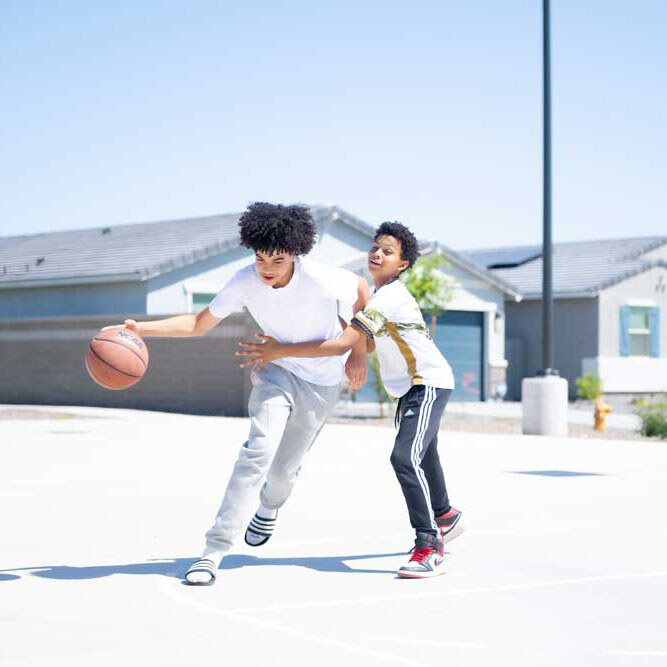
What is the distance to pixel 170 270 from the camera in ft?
95.4

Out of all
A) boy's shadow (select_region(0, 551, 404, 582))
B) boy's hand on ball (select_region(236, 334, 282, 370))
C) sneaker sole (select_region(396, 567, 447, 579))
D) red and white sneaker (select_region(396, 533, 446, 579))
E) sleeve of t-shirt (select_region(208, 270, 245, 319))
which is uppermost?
sleeve of t-shirt (select_region(208, 270, 245, 319))

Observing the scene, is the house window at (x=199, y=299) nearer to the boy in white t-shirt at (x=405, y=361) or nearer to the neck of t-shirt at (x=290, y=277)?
the boy in white t-shirt at (x=405, y=361)

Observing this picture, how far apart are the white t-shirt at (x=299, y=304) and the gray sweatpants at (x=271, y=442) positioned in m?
0.12

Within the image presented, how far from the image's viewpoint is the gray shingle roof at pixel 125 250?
29406mm

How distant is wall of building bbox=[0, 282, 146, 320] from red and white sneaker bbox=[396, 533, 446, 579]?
22323 mm

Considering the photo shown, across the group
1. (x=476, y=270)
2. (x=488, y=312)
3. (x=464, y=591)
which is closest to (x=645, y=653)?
(x=464, y=591)

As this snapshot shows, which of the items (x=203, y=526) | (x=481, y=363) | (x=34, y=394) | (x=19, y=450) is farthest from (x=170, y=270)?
(x=203, y=526)

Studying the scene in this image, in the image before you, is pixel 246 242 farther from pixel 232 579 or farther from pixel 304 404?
pixel 232 579

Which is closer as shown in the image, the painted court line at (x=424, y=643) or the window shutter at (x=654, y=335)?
the painted court line at (x=424, y=643)

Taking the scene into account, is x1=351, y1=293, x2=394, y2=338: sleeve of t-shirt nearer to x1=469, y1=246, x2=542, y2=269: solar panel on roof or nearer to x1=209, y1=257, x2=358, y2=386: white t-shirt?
x1=209, y1=257, x2=358, y2=386: white t-shirt

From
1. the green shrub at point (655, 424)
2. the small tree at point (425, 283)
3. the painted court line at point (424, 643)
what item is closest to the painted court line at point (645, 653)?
the painted court line at point (424, 643)

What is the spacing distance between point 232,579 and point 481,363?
26.8 m

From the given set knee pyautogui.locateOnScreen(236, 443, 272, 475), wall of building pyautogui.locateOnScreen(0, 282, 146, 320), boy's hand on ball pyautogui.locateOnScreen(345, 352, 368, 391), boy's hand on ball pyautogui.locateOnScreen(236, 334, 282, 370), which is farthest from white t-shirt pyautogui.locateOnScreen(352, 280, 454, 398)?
wall of building pyautogui.locateOnScreen(0, 282, 146, 320)

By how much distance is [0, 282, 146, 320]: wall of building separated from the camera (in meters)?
29.4
